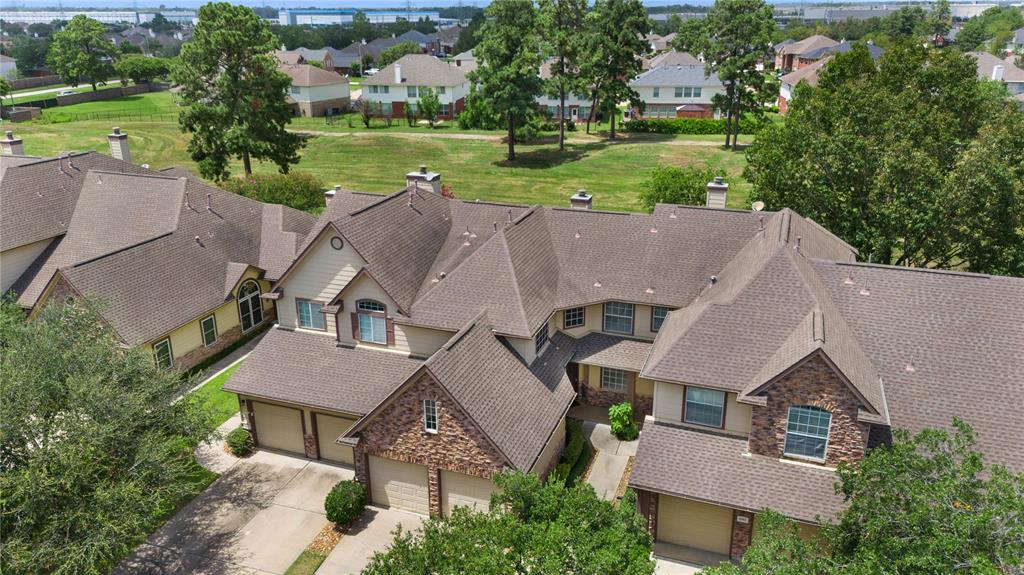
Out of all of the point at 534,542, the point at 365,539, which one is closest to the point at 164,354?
the point at 365,539

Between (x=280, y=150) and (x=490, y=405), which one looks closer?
(x=490, y=405)

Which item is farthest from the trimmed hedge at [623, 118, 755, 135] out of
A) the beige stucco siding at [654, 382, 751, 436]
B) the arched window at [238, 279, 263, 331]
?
the beige stucco siding at [654, 382, 751, 436]

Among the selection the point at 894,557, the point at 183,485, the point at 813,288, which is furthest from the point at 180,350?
the point at 894,557

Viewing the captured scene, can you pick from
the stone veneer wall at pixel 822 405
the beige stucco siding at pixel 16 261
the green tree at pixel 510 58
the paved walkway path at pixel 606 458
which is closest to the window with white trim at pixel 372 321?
the paved walkway path at pixel 606 458

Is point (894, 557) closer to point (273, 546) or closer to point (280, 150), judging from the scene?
point (273, 546)

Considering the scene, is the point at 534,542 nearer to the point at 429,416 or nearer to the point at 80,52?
the point at 429,416

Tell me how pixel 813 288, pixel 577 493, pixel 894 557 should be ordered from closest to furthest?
pixel 894 557 < pixel 577 493 < pixel 813 288
